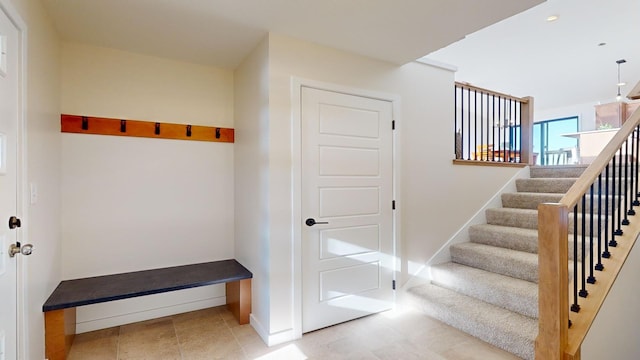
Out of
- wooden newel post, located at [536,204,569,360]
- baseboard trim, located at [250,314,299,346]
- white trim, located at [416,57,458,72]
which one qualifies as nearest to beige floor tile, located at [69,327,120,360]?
baseboard trim, located at [250,314,299,346]

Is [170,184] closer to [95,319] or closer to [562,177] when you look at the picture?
[95,319]

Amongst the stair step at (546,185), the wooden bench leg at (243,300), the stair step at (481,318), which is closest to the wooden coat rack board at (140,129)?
the wooden bench leg at (243,300)

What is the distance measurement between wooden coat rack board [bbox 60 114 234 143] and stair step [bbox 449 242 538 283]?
282cm

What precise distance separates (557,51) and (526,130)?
1.95 m

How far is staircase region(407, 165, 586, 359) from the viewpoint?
8.10 feet

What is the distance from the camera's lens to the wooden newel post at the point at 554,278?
179 cm

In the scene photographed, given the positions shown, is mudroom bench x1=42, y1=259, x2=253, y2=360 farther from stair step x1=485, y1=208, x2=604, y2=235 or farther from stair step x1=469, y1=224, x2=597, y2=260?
stair step x1=485, y1=208, x2=604, y2=235

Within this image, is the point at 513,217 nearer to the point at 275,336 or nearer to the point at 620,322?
the point at 620,322

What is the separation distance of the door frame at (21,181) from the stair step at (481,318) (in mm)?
2999

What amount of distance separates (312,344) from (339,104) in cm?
203

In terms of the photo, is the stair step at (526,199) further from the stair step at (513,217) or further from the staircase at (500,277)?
the stair step at (513,217)

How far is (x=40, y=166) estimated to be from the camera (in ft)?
6.79

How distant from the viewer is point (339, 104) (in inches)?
110

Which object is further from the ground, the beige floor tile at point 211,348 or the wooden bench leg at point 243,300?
the wooden bench leg at point 243,300
